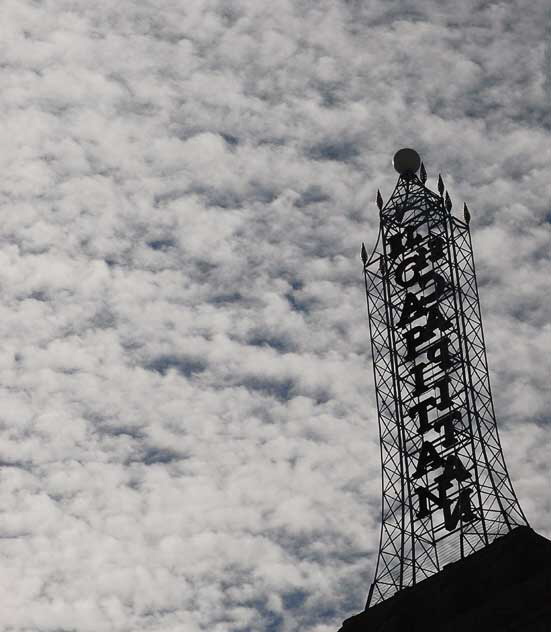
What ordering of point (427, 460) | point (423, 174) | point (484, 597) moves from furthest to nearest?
1. point (423, 174)
2. point (427, 460)
3. point (484, 597)

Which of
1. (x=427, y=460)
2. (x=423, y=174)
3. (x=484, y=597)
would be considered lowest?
(x=484, y=597)

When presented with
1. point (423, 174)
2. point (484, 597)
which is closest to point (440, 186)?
point (423, 174)

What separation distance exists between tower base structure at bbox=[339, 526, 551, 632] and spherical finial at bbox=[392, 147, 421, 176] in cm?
2861

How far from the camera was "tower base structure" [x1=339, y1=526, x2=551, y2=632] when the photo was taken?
59.4 metres

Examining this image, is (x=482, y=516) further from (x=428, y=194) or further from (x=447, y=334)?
(x=428, y=194)

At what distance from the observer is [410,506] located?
70625mm

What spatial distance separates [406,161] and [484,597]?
107ft

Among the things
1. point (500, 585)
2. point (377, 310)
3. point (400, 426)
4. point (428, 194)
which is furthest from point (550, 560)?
point (428, 194)

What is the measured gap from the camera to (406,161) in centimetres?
8494

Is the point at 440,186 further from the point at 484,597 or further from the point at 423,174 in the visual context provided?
the point at 484,597

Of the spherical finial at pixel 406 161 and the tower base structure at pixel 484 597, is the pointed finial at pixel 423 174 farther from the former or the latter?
the tower base structure at pixel 484 597

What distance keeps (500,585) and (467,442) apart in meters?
10.9

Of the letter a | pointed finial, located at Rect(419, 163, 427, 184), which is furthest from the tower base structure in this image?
pointed finial, located at Rect(419, 163, 427, 184)

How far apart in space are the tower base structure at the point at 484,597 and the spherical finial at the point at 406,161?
28.6m
